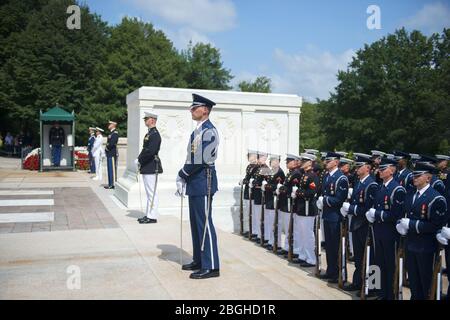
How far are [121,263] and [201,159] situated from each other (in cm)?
181

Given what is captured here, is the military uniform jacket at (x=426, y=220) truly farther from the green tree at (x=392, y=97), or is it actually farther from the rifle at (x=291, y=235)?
the green tree at (x=392, y=97)

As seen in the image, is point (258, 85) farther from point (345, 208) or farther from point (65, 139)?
point (345, 208)

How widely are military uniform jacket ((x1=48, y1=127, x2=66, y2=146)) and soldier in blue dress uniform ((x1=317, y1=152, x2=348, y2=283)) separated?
17.3m

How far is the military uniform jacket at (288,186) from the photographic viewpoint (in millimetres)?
7574

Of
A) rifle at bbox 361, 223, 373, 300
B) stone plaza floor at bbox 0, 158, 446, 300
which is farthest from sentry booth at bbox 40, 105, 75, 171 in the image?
rifle at bbox 361, 223, 373, 300

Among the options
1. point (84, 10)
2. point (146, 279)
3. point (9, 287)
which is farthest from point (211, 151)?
point (84, 10)

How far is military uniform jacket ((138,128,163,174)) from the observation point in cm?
934

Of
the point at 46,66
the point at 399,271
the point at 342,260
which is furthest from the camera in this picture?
the point at 46,66

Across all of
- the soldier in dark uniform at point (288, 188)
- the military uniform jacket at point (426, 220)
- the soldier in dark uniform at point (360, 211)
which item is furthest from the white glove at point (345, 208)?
the soldier in dark uniform at point (288, 188)

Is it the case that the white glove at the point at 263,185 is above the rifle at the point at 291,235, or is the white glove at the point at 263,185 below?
above

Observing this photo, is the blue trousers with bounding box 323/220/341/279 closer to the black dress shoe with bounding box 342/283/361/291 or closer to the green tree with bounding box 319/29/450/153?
the black dress shoe with bounding box 342/283/361/291

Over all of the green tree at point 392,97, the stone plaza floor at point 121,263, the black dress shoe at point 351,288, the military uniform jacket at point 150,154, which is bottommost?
the black dress shoe at point 351,288

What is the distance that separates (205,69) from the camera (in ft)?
149

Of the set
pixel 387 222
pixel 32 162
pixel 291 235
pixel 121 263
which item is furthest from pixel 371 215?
pixel 32 162
